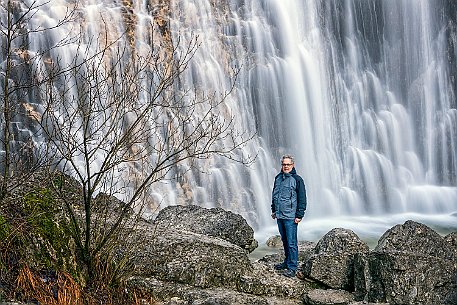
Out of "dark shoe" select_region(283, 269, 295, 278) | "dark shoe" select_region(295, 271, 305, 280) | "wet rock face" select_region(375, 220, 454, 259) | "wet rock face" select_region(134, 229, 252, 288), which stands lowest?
"dark shoe" select_region(295, 271, 305, 280)

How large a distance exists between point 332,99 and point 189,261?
17764 millimetres

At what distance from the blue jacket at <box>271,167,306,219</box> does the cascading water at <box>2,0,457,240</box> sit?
8.93 m

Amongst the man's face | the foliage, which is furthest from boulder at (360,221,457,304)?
the foliage

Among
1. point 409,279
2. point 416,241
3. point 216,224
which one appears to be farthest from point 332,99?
point 409,279

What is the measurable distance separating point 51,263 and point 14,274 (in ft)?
1.20

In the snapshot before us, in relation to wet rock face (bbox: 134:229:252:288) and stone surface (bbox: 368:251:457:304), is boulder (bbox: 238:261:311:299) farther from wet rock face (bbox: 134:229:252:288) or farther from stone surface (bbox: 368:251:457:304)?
stone surface (bbox: 368:251:457:304)

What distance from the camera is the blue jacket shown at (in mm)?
7840

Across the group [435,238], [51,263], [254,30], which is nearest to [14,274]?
[51,263]

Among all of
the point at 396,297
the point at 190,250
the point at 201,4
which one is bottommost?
the point at 396,297

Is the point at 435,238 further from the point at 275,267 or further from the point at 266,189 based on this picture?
the point at 266,189

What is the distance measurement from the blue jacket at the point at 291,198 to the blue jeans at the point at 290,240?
9 centimetres

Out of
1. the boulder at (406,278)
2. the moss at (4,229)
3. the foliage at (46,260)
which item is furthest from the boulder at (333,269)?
the moss at (4,229)

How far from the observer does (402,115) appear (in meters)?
26.2

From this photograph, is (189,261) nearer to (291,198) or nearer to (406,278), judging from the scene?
(291,198)
